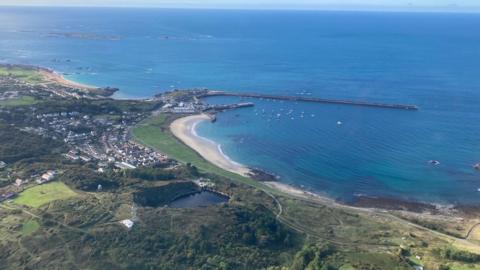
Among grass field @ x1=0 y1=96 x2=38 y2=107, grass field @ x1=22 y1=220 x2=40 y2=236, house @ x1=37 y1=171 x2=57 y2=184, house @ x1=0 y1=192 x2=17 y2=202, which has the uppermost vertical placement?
grass field @ x1=0 y1=96 x2=38 y2=107

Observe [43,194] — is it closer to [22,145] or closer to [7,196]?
[7,196]

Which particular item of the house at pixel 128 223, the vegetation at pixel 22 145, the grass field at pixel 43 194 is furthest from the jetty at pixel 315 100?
the house at pixel 128 223

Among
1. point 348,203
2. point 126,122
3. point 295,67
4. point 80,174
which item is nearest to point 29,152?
point 80,174

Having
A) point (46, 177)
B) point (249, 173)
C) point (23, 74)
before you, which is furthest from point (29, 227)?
point (23, 74)

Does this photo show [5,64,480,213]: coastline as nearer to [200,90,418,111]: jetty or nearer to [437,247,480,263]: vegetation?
[437,247,480,263]: vegetation

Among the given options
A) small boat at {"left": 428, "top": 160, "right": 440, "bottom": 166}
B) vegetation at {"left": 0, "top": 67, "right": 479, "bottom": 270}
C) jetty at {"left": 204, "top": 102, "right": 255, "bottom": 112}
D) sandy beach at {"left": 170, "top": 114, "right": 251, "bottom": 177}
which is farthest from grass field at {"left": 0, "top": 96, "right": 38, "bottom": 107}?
small boat at {"left": 428, "top": 160, "right": 440, "bottom": 166}

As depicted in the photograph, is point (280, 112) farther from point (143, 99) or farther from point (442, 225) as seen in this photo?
point (442, 225)

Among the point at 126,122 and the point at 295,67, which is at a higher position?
the point at 295,67
